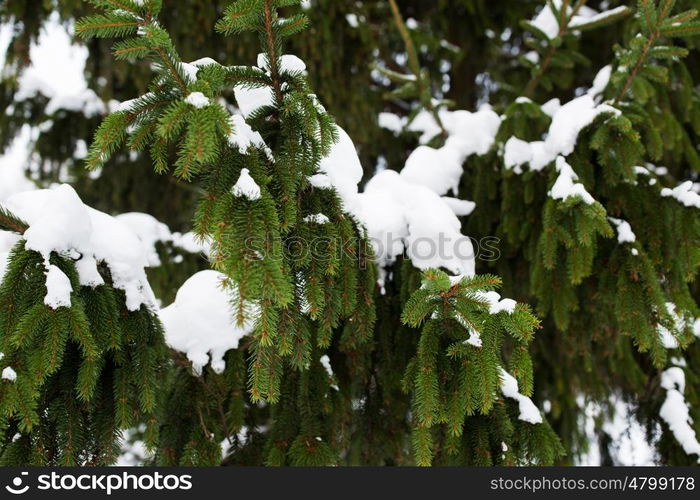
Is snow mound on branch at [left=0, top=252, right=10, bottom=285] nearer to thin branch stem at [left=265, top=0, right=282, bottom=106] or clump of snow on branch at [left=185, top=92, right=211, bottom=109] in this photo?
clump of snow on branch at [left=185, top=92, right=211, bottom=109]

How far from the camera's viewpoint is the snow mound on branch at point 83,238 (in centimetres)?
162

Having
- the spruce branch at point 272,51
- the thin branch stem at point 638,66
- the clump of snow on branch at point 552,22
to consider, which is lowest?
the spruce branch at point 272,51

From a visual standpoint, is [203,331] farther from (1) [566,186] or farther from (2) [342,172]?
(1) [566,186]

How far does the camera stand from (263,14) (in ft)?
4.78

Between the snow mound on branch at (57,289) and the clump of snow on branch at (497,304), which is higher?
the snow mound on branch at (57,289)

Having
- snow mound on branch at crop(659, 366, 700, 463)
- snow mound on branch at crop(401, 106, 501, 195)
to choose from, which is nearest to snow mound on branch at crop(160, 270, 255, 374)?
snow mound on branch at crop(401, 106, 501, 195)

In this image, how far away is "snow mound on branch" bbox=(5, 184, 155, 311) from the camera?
5.30 ft

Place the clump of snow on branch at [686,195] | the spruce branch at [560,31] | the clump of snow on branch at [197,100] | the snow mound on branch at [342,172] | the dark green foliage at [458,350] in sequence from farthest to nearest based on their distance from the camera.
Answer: the spruce branch at [560,31] → the clump of snow on branch at [686,195] → the snow mound on branch at [342,172] → the dark green foliage at [458,350] → the clump of snow on branch at [197,100]

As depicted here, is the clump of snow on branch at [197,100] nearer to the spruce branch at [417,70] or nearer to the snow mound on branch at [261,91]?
the snow mound on branch at [261,91]

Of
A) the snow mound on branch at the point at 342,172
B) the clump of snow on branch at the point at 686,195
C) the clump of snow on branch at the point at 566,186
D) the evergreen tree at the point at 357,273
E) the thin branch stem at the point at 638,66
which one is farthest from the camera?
the thin branch stem at the point at 638,66

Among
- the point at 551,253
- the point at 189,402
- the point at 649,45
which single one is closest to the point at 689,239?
the point at 551,253

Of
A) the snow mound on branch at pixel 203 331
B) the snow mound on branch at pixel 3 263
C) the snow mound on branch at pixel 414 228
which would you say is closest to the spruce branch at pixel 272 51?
the snow mound on branch at pixel 414 228

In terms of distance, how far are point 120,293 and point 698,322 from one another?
306 cm

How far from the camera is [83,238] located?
170cm
